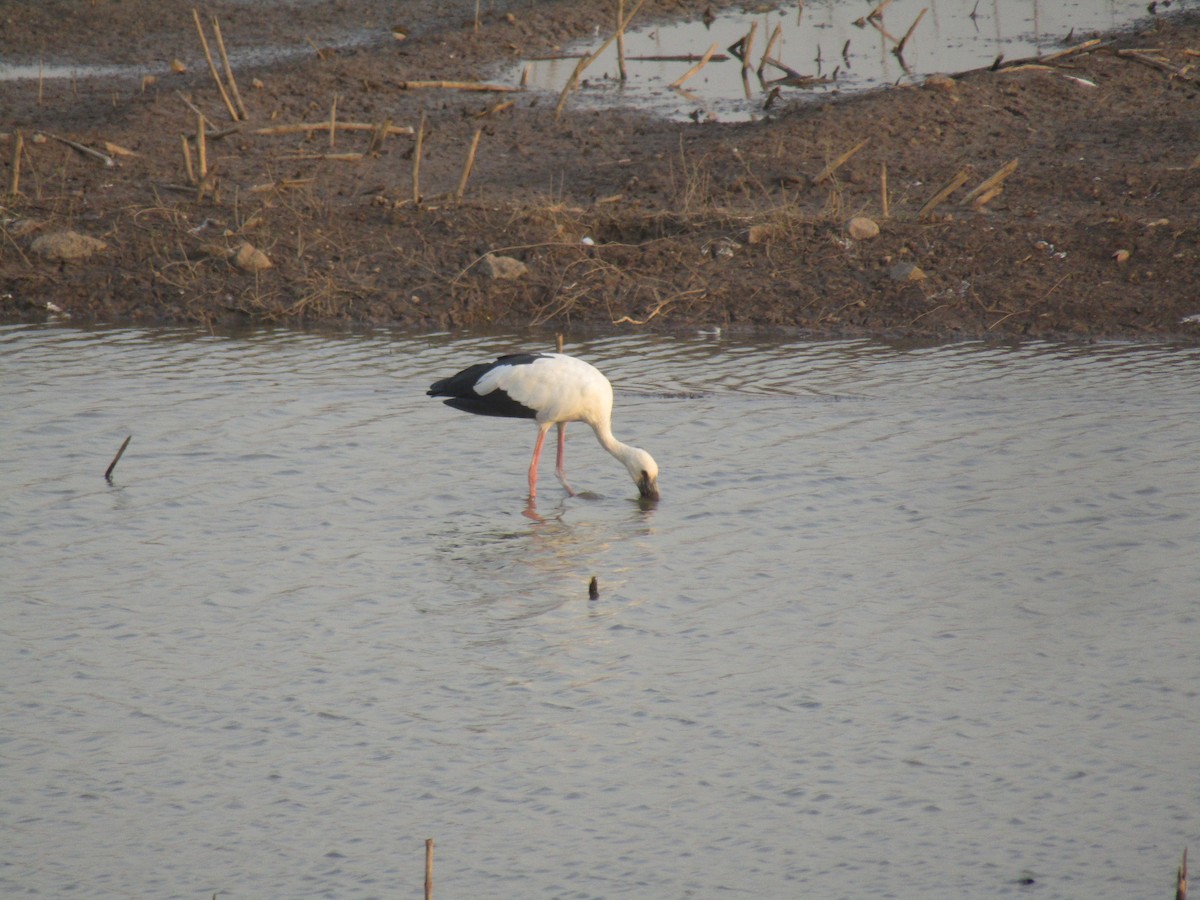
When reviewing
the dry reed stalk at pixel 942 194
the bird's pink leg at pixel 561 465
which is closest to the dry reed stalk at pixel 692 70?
the dry reed stalk at pixel 942 194

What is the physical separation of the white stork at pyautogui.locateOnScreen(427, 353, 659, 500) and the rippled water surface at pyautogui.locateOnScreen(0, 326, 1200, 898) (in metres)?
0.45

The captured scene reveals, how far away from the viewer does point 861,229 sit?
13273 mm

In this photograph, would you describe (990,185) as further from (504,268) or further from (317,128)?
(317,128)

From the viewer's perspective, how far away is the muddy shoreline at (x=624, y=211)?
1288 cm

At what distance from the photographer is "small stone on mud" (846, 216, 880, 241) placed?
13.3 metres

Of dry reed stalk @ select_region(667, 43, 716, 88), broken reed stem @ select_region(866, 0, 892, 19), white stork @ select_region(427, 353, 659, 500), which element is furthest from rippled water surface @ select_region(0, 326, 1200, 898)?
broken reed stem @ select_region(866, 0, 892, 19)

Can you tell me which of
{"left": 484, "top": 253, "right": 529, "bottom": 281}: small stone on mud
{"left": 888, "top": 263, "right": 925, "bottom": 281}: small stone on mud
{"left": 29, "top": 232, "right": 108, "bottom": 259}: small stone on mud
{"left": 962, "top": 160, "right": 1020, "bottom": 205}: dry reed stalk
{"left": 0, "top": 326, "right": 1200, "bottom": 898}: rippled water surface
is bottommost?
{"left": 0, "top": 326, "right": 1200, "bottom": 898}: rippled water surface

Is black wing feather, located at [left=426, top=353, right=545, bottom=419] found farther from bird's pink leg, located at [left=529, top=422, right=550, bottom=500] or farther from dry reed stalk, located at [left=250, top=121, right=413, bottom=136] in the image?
dry reed stalk, located at [left=250, top=121, right=413, bottom=136]

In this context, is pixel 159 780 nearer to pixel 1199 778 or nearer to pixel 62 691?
pixel 62 691

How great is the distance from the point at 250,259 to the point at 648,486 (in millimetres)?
5676

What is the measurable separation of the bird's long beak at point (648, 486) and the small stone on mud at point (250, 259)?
219 inches

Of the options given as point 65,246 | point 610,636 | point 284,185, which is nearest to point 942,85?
point 284,185

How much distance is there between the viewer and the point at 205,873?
16.1 ft

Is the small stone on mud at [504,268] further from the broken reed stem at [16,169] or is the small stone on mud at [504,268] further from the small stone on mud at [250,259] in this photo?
the broken reed stem at [16,169]
